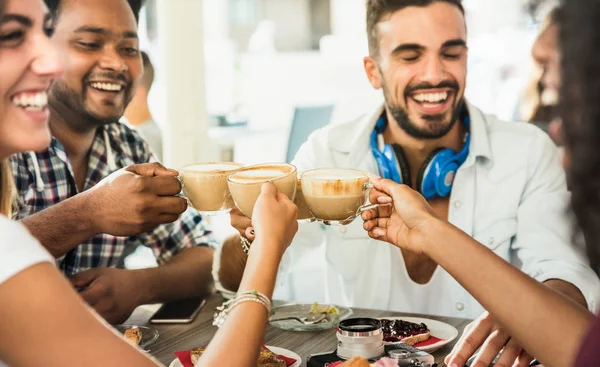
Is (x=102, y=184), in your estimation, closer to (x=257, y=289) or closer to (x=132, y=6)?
(x=257, y=289)

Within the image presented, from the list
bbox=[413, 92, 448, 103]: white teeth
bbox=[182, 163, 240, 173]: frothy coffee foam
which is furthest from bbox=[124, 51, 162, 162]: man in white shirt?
bbox=[182, 163, 240, 173]: frothy coffee foam

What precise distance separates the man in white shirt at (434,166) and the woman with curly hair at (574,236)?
709mm

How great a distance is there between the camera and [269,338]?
6.56ft

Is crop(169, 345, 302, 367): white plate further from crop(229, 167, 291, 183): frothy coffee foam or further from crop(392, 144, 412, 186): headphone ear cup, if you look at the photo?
crop(392, 144, 412, 186): headphone ear cup

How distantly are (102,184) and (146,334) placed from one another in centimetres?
46

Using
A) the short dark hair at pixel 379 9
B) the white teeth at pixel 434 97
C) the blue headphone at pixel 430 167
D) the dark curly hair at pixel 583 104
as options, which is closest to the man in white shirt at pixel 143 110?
the short dark hair at pixel 379 9

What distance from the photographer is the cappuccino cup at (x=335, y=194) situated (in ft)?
6.24

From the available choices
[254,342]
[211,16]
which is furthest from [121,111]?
[211,16]

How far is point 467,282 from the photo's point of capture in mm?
1679

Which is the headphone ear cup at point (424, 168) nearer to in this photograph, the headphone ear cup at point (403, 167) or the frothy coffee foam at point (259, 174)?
the headphone ear cup at point (403, 167)

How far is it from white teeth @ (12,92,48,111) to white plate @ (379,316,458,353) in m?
1.08

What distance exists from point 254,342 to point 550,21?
0.79 m

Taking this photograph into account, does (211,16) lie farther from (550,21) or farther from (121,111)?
(550,21)

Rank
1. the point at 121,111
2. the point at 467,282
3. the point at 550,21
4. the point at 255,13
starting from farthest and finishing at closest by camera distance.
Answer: the point at 255,13
the point at 121,111
the point at 467,282
the point at 550,21
